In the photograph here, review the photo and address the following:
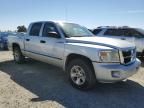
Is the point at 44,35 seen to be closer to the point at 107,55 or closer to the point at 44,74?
the point at 44,74

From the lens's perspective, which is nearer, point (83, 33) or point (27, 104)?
point (27, 104)

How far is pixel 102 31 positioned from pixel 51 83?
6552 millimetres

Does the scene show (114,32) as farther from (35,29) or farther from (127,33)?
(35,29)

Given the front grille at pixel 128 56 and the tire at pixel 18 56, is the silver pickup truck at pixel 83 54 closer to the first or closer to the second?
the front grille at pixel 128 56

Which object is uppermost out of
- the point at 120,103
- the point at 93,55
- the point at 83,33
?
the point at 83,33

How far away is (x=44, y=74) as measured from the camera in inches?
301

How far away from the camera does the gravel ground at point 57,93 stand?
16.2 feet

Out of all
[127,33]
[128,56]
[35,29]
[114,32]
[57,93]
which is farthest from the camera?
[114,32]

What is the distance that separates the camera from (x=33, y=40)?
7.94m

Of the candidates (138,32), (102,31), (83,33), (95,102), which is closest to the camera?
(95,102)

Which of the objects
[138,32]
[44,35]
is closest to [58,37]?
[44,35]

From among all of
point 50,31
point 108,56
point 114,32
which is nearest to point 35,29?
point 50,31

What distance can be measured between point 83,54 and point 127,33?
21.0 feet

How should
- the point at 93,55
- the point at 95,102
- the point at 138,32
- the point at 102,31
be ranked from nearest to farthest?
the point at 95,102, the point at 93,55, the point at 138,32, the point at 102,31
